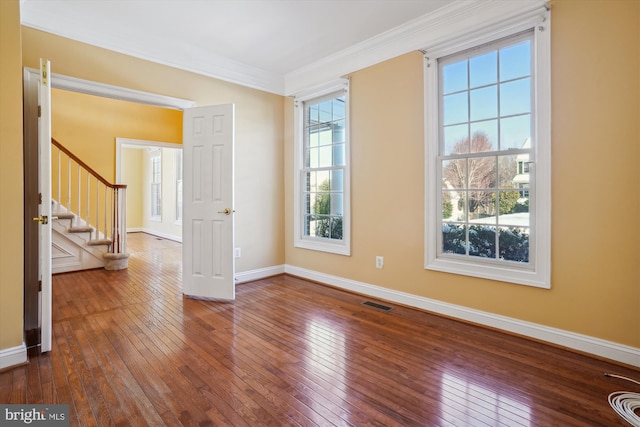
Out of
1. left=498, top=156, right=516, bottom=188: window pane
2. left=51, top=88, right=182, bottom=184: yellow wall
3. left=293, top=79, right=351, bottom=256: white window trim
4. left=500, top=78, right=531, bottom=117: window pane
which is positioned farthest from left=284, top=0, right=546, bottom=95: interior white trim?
left=51, top=88, right=182, bottom=184: yellow wall

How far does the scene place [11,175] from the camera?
2146mm

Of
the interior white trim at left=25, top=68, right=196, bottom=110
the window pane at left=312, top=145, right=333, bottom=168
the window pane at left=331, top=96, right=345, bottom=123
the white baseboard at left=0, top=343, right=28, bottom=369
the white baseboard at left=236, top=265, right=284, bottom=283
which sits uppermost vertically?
the window pane at left=331, top=96, right=345, bottom=123

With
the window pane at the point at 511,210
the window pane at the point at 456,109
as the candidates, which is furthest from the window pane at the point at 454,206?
the window pane at the point at 456,109

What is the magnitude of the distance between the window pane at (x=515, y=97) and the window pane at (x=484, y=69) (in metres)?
0.15

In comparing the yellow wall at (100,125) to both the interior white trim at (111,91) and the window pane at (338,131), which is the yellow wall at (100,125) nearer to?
the interior white trim at (111,91)

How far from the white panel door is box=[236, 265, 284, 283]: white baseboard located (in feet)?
2.22

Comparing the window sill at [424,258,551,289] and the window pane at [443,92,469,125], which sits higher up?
the window pane at [443,92,469,125]

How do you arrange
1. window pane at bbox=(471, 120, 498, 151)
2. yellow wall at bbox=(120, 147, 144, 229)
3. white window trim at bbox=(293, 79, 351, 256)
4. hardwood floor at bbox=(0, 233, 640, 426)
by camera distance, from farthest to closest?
yellow wall at bbox=(120, 147, 144, 229) < white window trim at bbox=(293, 79, 351, 256) < window pane at bbox=(471, 120, 498, 151) < hardwood floor at bbox=(0, 233, 640, 426)

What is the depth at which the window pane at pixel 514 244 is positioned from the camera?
2689mm

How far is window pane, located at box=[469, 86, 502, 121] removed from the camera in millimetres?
2835

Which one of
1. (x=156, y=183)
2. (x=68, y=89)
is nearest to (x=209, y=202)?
(x=68, y=89)

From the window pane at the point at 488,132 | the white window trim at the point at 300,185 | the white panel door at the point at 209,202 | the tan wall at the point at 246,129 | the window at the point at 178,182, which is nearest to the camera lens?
the window pane at the point at 488,132

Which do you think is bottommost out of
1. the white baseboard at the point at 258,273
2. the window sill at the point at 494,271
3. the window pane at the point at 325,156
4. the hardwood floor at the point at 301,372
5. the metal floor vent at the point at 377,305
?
the hardwood floor at the point at 301,372

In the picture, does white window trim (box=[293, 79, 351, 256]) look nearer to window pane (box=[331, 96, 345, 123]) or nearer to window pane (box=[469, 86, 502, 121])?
window pane (box=[331, 96, 345, 123])
